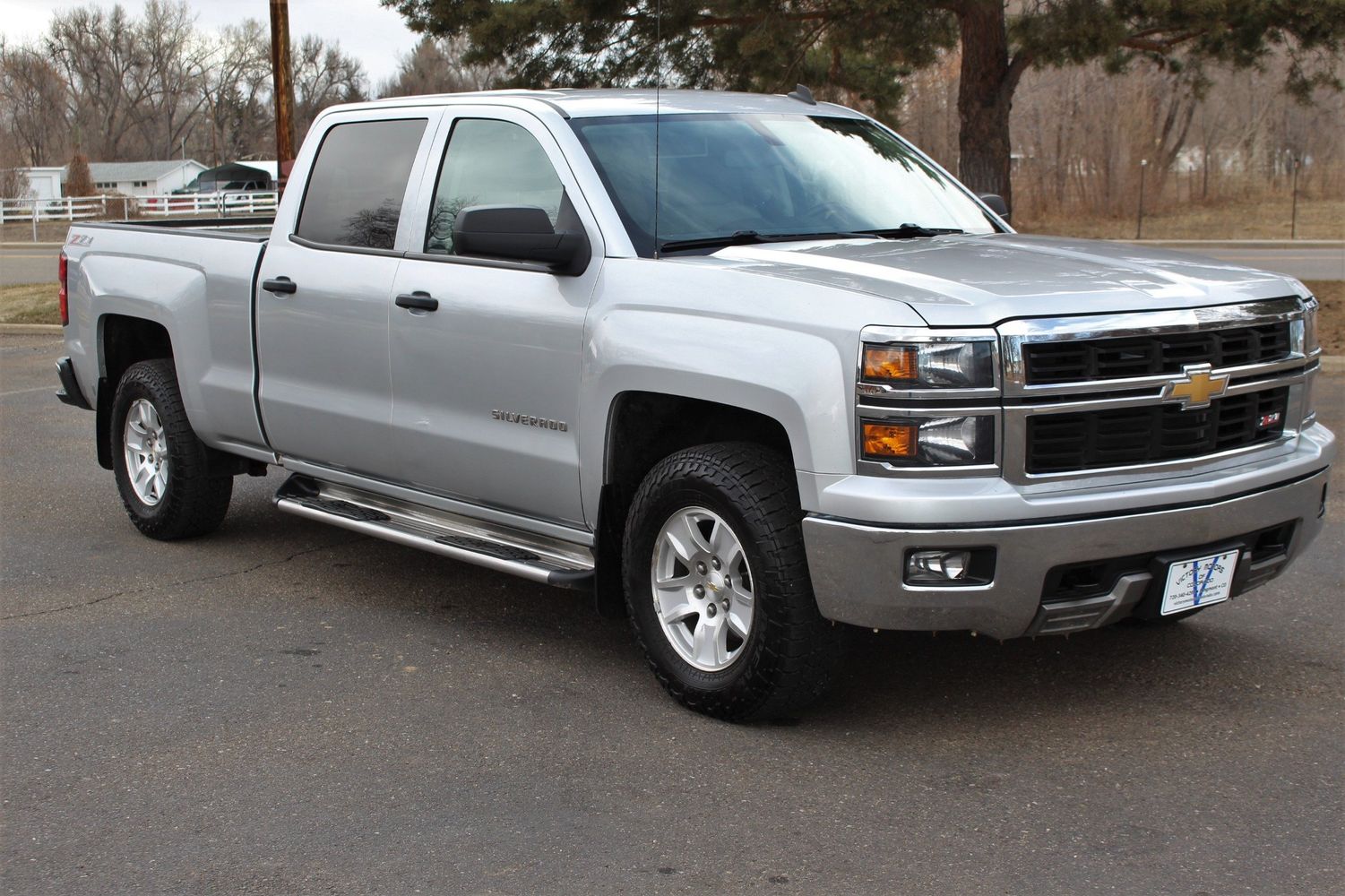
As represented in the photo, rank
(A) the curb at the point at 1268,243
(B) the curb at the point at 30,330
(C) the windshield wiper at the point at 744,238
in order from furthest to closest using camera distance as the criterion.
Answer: (A) the curb at the point at 1268,243 < (B) the curb at the point at 30,330 < (C) the windshield wiper at the point at 744,238

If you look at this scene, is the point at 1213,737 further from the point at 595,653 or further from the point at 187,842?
the point at 187,842

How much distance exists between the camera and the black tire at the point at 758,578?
14.7 ft

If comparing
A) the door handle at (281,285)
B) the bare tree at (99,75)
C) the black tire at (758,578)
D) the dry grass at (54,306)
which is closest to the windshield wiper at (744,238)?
the black tire at (758,578)

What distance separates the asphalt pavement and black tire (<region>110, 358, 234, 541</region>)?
18.5 metres

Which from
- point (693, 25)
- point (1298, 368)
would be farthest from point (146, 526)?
point (693, 25)

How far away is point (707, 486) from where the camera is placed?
15.2ft

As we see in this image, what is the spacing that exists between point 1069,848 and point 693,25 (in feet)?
43.3

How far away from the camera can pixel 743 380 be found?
450cm

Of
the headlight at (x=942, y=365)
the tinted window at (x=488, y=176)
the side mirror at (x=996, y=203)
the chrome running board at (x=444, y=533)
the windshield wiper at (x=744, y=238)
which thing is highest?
the tinted window at (x=488, y=176)

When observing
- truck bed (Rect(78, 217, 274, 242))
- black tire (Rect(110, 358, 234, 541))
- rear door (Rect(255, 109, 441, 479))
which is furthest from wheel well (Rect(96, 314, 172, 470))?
rear door (Rect(255, 109, 441, 479))

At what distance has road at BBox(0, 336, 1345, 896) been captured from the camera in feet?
12.3

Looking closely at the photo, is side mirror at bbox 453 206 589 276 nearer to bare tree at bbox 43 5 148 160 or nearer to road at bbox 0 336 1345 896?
road at bbox 0 336 1345 896

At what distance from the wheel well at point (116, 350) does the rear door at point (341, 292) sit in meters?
1.39

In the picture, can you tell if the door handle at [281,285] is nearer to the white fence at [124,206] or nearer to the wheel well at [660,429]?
the wheel well at [660,429]
